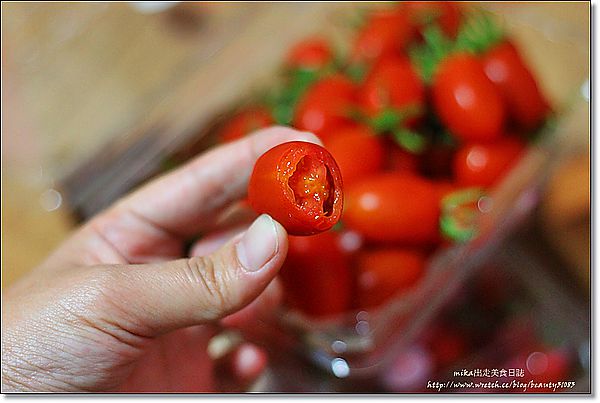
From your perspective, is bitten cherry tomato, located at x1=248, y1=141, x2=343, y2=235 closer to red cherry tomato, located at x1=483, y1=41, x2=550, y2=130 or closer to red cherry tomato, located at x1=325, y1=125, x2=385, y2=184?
red cherry tomato, located at x1=325, y1=125, x2=385, y2=184

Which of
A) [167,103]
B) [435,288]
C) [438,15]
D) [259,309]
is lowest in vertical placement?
[435,288]

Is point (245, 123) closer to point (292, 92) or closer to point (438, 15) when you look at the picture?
point (292, 92)

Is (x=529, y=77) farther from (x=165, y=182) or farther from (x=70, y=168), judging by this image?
(x=70, y=168)

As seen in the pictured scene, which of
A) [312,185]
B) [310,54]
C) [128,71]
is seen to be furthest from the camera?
[128,71]

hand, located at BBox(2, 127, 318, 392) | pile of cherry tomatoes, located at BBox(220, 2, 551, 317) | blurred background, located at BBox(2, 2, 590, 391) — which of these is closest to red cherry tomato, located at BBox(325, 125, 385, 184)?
pile of cherry tomatoes, located at BBox(220, 2, 551, 317)

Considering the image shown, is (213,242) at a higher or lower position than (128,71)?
lower

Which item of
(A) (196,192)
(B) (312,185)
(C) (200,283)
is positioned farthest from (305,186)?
(A) (196,192)

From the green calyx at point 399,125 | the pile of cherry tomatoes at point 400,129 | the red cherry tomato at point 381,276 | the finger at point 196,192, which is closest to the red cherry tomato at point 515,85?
the pile of cherry tomatoes at point 400,129

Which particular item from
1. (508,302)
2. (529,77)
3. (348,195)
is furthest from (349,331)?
(529,77)
